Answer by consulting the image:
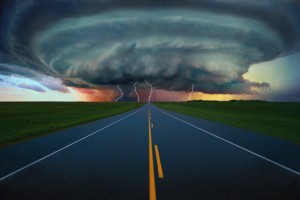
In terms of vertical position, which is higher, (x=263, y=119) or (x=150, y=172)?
(x=263, y=119)

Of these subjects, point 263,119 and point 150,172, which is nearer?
point 150,172

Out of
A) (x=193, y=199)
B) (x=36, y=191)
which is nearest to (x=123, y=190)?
(x=193, y=199)

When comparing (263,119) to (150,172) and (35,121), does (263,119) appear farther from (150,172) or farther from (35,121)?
(150,172)

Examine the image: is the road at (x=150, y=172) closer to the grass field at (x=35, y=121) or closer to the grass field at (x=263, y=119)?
the grass field at (x=35, y=121)

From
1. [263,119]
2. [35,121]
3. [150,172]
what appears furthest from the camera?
[263,119]

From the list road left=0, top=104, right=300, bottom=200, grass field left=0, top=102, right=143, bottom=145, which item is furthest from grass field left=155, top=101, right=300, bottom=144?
grass field left=0, top=102, right=143, bottom=145

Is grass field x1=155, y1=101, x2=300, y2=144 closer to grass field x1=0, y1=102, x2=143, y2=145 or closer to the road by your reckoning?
the road

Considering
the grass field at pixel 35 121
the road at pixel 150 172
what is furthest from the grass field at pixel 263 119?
the grass field at pixel 35 121

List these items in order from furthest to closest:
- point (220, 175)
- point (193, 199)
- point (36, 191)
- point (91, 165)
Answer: point (91, 165) → point (220, 175) → point (36, 191) → point (193, 199)

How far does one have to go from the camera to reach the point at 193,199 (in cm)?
472

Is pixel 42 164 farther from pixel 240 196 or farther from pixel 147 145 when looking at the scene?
pixel 240 196

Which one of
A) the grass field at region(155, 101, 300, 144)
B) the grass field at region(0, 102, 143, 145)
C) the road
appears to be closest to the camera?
the road

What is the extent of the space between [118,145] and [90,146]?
1150 millimetres

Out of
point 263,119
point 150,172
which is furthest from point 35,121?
point 263,119
